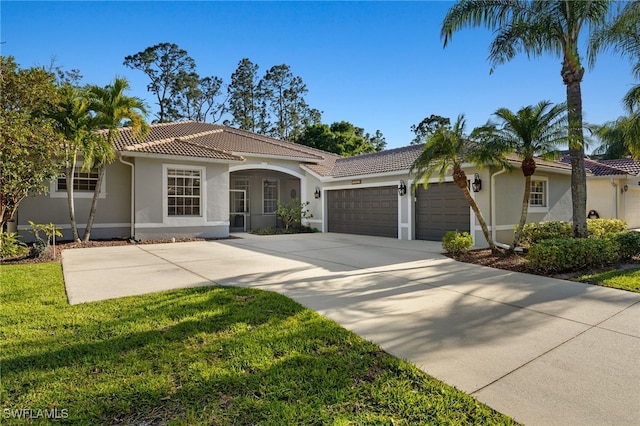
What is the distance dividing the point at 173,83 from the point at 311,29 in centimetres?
3110

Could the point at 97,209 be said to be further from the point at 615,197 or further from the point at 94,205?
the point at 615,197

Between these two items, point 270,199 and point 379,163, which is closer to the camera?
point 379,163

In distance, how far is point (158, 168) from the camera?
43.5ft

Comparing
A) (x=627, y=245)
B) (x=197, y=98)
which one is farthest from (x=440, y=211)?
(x=197, y=98)

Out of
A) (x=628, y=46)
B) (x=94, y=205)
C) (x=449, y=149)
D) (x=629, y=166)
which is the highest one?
(x=628, y=46)

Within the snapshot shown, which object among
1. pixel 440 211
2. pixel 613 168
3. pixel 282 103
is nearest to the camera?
pixel 440 211

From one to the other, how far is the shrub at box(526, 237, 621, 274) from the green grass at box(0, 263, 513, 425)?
5.70 meters

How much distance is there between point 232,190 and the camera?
1834cm

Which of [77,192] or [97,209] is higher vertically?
[77,192]

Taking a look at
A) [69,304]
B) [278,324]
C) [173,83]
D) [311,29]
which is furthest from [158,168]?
[173,83]

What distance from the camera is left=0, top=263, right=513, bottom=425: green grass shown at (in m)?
2.51

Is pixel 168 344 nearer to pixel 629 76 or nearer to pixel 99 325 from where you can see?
pixel 99 325

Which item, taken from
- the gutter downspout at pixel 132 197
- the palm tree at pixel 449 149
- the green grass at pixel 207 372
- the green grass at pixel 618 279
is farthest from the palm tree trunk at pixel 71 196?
the green grass at pixel 618 279

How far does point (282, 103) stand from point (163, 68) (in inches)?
538
